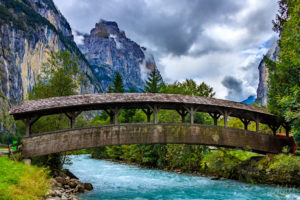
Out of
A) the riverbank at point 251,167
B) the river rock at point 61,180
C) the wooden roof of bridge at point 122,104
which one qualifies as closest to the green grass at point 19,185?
the river rock at point 61,180

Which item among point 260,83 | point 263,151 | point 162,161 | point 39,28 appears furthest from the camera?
point 260,83

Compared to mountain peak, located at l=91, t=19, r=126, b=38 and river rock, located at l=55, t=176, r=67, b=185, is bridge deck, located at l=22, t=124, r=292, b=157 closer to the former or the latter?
river rock, located at l=55, t=176, r=67, b=185

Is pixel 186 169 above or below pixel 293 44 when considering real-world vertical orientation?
below

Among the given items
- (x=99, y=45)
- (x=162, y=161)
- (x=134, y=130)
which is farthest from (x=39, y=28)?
(x=99, y=45)

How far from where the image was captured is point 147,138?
1445 centimetres

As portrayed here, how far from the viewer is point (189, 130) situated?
15.1 m

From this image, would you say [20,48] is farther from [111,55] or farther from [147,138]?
[111,55]

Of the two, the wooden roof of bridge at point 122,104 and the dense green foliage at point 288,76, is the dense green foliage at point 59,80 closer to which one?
the wooden roof of bridge at point 122,104

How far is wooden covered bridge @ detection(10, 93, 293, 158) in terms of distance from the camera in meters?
12.7

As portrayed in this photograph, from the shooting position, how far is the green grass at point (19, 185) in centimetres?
715

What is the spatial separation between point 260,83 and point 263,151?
85.7 metres

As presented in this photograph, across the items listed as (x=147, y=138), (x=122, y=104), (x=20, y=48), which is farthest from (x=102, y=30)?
(x=147, y=138)

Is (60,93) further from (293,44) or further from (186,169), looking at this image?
(293,44)

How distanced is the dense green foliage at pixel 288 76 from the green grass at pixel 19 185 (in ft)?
37.0
